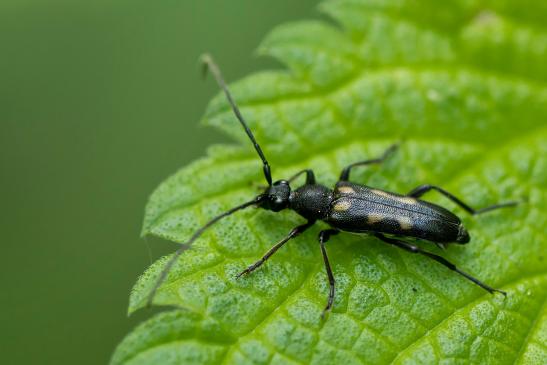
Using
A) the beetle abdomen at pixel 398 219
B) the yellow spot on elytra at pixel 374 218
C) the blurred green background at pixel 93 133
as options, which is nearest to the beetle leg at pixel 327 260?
the beetle abdomen at pixel 398 219

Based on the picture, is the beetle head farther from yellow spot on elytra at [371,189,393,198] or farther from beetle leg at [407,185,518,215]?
beetle leg at [407,185,518,215]

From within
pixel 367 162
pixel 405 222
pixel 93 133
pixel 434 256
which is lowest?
pixel 434 256

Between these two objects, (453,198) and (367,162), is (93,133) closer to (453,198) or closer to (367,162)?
(367,162)

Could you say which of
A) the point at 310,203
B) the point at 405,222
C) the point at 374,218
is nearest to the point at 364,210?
the point at 374,218

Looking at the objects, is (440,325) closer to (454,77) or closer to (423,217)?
(423,217)

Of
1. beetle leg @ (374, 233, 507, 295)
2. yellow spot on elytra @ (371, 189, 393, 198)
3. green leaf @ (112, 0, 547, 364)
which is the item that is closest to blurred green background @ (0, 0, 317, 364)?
green leaf @ (112, 0, 547, 364)

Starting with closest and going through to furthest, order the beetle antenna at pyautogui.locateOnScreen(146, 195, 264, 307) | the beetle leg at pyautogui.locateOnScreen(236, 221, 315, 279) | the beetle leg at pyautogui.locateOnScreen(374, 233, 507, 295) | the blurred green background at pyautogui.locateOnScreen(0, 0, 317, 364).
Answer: the beetle antenna at pyautogui.locateOnScreen(146, 195, 264, 307)
the beetle leg at pyautogui.locateOnScreen(236, 221, 315, 279)
the beetle leg at pyautogui.locateOnScreen(374, 233, 507, 295)
the blurred green background at pyautogui.locateOnScreen(0, 0, 317, 364)
